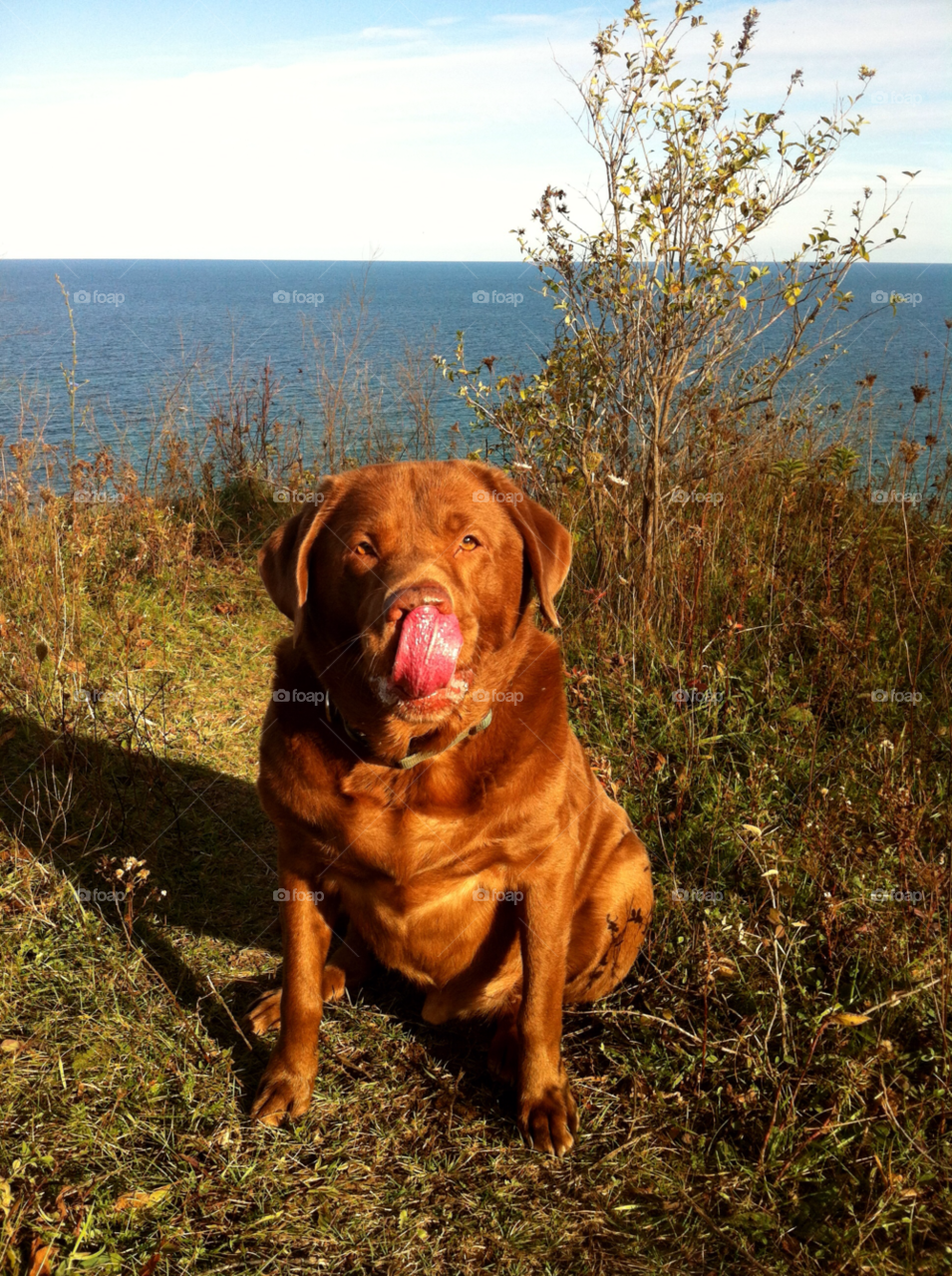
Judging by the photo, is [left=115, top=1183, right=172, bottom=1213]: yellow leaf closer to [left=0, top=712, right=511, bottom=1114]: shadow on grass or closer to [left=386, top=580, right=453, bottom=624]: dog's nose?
[left=0, top=712, right=511, bottom=1114]: shadow on grass

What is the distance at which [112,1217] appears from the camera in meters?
2.06

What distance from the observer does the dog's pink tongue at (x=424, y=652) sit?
2.03m

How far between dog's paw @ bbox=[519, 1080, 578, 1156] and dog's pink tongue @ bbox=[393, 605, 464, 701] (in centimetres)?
117

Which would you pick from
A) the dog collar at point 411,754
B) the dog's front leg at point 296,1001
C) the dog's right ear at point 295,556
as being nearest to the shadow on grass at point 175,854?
the dog's front leg at point 296,1001

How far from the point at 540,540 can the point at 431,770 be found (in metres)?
0.69

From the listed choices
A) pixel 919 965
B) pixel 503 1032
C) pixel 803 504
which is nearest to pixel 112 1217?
pixel 503 1032

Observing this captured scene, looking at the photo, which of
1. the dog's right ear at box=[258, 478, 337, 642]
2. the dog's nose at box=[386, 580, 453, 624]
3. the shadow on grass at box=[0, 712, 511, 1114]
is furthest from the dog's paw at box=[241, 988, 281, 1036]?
the dog's nose at box=[386, 580, 453, 624]

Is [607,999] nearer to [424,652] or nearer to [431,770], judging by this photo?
[431,770]

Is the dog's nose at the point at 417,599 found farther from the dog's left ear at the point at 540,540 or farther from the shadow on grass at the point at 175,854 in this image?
the shadow on grass at the point at 175,854

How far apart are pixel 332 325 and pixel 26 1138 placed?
238 inches

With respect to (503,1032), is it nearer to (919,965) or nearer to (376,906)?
(376,906)

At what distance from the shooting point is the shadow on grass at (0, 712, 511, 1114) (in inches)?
111

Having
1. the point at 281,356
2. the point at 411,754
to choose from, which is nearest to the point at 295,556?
the point at 411,754

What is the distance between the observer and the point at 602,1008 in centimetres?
284
